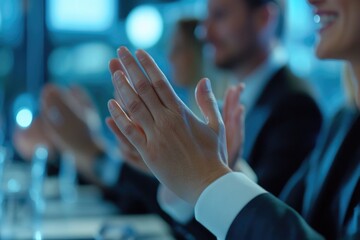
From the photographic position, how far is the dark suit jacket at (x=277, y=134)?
6.12 feet

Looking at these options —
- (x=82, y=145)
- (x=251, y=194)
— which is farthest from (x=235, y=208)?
(x=82, y=145)

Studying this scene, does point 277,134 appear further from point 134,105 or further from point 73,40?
point 73,40

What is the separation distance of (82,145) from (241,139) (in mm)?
1264

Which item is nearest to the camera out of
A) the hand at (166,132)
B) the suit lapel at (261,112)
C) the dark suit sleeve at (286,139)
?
the hand at (166,132)

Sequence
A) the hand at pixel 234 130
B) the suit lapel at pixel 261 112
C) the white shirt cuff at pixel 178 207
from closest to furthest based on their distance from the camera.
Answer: the hand at pixel 234 130 → the white shirt cuff at pixel 178 207 → the suit lapel at pixel 261 112

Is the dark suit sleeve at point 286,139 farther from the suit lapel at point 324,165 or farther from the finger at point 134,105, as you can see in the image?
the finger at point 134,105

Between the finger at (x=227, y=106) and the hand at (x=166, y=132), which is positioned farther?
the finger at (x=227, y=106)

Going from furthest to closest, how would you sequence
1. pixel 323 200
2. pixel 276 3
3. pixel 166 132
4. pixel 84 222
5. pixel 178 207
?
pixel 276 3, pixel 84 222, pixel 178 207, pixel 323 200, pixel 166 132

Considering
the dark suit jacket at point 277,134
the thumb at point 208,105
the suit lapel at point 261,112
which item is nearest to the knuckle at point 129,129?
the thumb at point 208,105

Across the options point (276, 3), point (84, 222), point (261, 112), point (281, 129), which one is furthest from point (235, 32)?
point (84, 222)

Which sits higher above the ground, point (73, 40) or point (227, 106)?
point (227, 106)

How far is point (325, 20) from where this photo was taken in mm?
1318

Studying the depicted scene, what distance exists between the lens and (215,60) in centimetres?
251

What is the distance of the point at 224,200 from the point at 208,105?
129 millimetres
